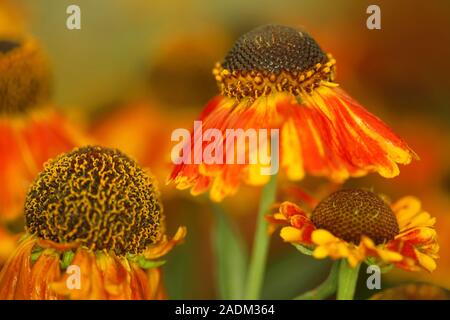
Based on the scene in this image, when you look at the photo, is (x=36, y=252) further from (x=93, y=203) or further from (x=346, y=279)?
(x=346, y=279)

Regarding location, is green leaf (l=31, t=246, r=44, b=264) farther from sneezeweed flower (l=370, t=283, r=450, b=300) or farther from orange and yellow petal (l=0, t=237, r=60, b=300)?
sneezeweed flower (l=370, t=283, r=450, b=300)

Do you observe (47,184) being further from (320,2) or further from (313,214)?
(320,2)

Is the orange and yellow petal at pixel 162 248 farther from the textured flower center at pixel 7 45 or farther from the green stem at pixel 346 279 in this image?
the textured flower center at pixel 7 45

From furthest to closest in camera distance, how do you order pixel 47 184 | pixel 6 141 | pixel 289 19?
pixel 289 19 < pixel 6 141 < pixel 47 184

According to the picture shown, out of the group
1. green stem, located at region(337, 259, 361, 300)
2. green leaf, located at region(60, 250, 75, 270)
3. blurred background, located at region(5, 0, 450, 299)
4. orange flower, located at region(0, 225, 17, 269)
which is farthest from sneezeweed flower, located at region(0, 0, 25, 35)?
green stem, located at region(337, 259, 361, 300)
